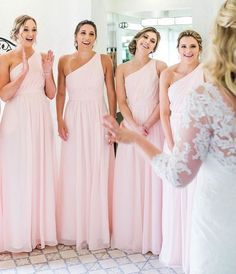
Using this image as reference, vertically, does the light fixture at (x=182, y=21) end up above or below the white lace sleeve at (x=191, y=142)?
above

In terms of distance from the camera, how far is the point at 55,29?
13.1 feet

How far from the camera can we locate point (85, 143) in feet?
10.3

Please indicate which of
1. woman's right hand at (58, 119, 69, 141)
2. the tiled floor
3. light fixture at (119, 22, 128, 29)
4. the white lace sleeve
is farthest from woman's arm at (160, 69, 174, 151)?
light fixture at (119, 22, 128, 29)

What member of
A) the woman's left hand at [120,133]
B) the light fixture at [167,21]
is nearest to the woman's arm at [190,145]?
the woman's left hand at [120,133]

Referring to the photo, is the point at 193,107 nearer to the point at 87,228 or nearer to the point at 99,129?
the point at 99,129

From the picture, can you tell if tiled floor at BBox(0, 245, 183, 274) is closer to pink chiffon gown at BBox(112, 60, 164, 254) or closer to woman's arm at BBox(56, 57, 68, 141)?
pink chiffon gown at BBox(112, 60, 164, 254)

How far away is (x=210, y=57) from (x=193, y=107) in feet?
0.47

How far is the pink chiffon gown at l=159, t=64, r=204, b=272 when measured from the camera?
8.92 ft

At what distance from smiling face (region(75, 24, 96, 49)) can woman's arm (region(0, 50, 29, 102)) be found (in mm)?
405

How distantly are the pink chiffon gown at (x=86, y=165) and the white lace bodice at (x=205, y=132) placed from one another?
6.21 feet

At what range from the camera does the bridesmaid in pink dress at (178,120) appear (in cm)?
273

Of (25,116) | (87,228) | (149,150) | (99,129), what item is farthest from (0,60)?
(149,150)

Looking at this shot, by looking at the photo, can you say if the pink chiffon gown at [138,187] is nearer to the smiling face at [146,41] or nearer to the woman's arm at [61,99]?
the smiling face at [146,41]

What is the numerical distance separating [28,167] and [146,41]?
1178 mm
